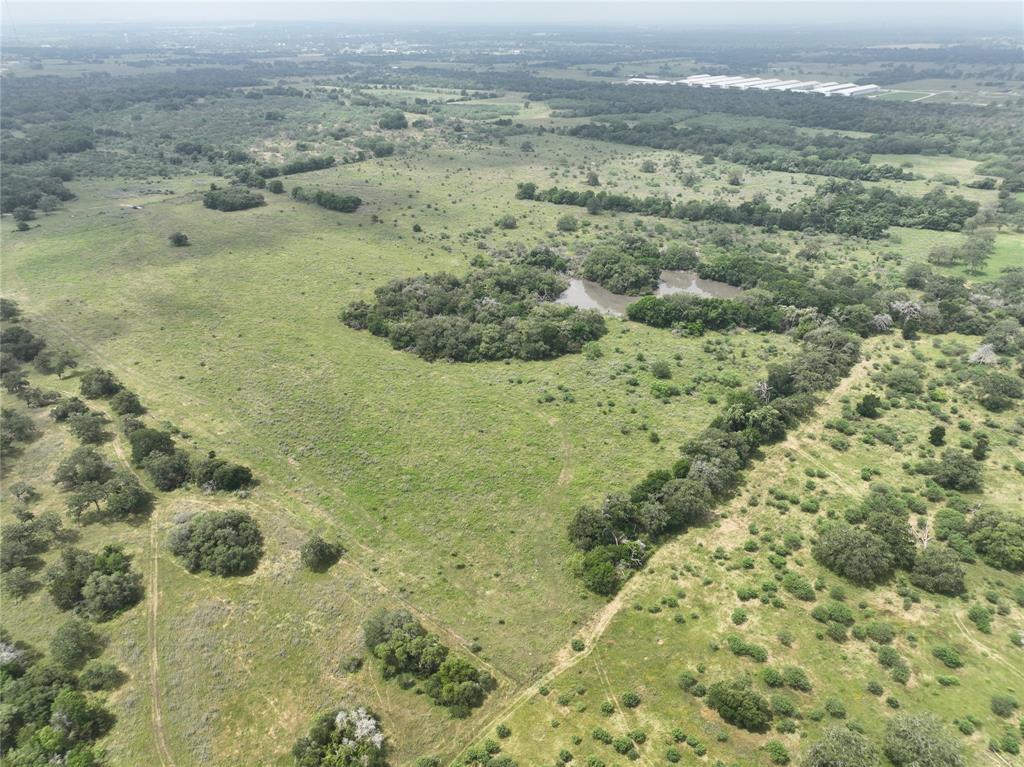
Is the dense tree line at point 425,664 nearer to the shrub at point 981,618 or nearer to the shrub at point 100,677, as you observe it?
the shrub at point 100,677

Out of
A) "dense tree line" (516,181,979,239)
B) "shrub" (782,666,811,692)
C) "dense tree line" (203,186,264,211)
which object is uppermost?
"dense tree line" (516,181,979,239)

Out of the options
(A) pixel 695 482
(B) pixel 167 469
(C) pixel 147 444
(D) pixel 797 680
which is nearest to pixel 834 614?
(D) pixel 797 680

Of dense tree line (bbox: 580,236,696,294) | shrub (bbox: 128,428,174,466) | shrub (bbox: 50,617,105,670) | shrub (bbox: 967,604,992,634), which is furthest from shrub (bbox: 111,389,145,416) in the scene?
shrub (bbox: 967,604,992,634)

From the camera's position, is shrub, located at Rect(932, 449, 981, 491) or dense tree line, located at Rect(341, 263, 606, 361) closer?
shrub, located at Rect(932, 449, 981, 491)

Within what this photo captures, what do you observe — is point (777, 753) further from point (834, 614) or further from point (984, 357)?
point (984, 357)

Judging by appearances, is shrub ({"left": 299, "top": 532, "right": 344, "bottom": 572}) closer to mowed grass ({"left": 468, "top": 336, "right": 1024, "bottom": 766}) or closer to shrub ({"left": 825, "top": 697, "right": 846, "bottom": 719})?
mowed grass ({"left": 468, "top": 336, "right": 1024, "bottom": 766})

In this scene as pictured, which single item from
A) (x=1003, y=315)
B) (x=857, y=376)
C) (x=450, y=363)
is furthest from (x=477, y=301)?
(x=1003, y=315)

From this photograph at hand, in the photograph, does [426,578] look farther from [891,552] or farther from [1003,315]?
[1003,315]
